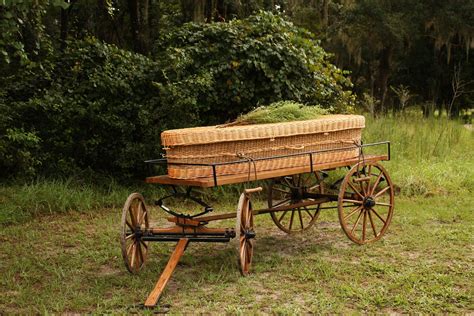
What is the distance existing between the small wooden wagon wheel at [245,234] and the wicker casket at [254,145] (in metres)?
0.32

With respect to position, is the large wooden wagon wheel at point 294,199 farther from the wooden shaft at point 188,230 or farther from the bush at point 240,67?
the bush at point 240,67

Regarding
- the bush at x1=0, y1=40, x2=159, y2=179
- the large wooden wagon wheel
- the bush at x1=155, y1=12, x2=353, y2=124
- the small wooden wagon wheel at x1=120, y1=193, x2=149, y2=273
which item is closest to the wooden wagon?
the small wooden wagon wheel at x1=120, y1=193, x2=149, y2=273

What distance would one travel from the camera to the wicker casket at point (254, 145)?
16.7 feet

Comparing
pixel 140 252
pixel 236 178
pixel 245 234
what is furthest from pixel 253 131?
pixel 140 252

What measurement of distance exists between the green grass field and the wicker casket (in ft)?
3.29

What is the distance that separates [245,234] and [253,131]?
0.94 m

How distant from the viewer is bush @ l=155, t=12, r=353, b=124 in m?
9.12

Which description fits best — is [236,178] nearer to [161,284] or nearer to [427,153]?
[161,284]

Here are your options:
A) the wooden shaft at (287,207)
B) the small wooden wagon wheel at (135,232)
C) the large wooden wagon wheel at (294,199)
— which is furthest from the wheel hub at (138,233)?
the large wooden wagon wheel at (294,199)

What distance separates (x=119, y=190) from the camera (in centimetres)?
902

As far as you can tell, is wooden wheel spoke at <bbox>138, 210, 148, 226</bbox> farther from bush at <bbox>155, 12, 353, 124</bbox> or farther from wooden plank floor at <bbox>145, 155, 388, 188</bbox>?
bush at <bbox>155, 12, 353, 124</bbox>

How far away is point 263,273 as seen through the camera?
5430 millimetres

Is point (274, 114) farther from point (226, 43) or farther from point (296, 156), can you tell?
point (226, 43)

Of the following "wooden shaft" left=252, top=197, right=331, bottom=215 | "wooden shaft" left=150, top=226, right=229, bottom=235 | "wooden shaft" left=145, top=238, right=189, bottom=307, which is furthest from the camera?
"wooden shaft" left=252, top=197, right=331, bottom=215
